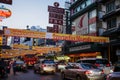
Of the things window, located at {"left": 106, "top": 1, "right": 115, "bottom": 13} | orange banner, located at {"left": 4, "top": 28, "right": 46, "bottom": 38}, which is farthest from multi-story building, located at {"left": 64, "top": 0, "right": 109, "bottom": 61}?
orange banner, located at {"left": 4, "top": 28, "right": 46, "bottom": 38}

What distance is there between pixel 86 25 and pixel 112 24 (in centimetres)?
782

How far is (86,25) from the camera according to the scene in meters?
48.8

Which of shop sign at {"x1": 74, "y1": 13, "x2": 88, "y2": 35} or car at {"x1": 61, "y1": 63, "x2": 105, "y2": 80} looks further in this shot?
shop sign at {"x1": 74, "y1": 13, "x2": 88, "y2": 35}

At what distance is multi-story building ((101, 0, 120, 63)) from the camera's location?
1495 inches

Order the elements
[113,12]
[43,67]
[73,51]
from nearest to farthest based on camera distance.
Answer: [43,67] < [113,12] < [73,51]

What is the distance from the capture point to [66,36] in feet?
104

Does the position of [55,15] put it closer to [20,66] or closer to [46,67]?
[20,66]

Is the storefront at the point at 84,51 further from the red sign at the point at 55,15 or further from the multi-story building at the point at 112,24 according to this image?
the red sign at the point at 55,15

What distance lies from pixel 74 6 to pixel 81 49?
38.5ft

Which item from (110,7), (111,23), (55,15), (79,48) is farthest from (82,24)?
(55,15)

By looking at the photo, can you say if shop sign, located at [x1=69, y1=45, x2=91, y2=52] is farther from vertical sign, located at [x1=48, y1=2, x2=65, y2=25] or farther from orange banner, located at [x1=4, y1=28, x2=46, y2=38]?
orange banner, located at [x1=4, y1=28, x2=46, y2=38]

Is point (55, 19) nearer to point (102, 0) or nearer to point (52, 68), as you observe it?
point (102, 0)

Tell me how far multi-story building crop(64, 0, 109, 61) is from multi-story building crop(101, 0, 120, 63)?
40.6 inches

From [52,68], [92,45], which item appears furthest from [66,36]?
[92,45]
